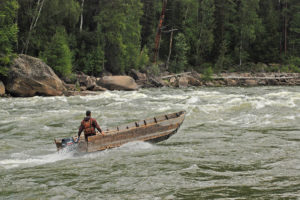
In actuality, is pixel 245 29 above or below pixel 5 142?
above

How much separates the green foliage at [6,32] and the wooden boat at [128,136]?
17.1 meters

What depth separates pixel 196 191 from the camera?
705 centimetres

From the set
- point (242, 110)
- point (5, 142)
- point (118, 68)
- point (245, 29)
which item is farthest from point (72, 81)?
point (245, 29)

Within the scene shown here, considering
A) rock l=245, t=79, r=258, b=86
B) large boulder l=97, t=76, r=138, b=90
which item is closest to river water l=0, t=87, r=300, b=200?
large boulder l=97, t=76, r=138, b=90

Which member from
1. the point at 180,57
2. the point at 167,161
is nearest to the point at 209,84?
the point at 180,57

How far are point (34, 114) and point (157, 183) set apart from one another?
37.5ft

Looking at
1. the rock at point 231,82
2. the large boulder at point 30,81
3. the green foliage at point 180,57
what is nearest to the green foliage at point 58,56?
the large boulder at point 30,81

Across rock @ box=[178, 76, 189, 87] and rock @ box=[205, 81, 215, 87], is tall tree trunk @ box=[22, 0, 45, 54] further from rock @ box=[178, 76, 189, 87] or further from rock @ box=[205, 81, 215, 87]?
rock @ box=[205, 81, 215, 87]

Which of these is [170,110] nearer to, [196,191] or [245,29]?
[196,191]

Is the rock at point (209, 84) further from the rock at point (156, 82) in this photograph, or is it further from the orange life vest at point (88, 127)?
the orange life vest at point (88, 127)

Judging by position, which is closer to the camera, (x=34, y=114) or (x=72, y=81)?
(x=34, y=114)

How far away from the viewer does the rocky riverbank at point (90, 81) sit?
25.0 meters

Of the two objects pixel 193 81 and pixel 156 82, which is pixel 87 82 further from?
pixel 193 81

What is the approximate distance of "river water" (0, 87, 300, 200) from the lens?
7180mm
